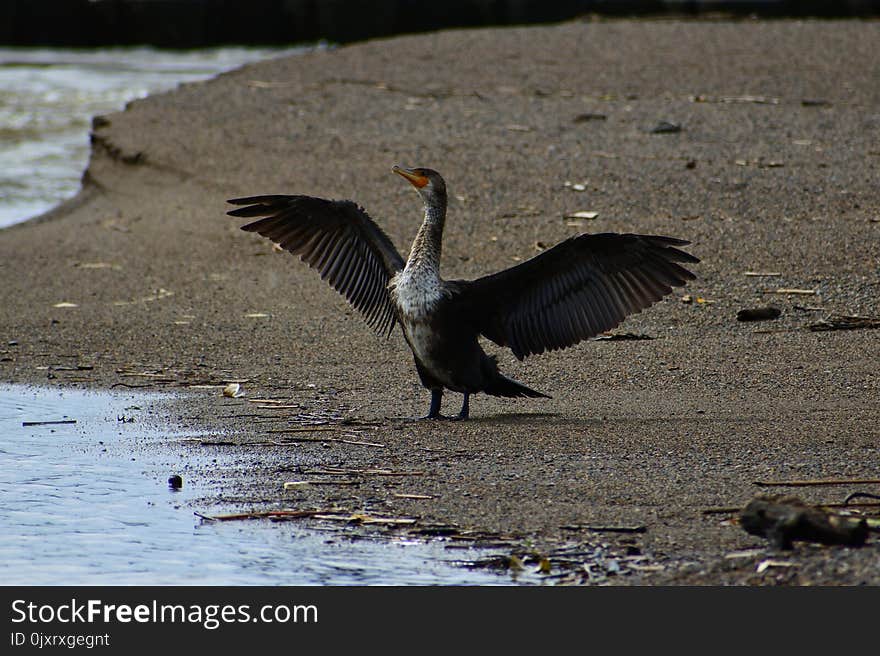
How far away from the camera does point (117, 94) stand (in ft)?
78.5

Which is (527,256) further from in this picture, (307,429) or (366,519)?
(366,519)

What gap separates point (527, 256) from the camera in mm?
11133

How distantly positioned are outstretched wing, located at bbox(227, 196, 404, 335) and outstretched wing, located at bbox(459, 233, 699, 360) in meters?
0.77

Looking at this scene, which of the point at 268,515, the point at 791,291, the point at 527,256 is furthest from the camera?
the point at 527,256

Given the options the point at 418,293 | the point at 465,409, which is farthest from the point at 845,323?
the point at 418,293

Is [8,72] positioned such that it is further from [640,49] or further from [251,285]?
[251,285]

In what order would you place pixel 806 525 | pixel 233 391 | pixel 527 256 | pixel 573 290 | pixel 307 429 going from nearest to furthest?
pixel 806 525, pixel 307 429, pixel 573 290, pixel 233 391, pixel 527 256

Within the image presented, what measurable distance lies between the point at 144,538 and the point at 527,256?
6025 mm

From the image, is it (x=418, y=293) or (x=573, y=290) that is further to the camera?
(x=573, y=290)

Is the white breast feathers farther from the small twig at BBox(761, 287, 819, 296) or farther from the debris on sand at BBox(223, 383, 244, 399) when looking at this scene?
the small twig at BBox(761, 287, 819, 296)

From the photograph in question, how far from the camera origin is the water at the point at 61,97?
1735 cm

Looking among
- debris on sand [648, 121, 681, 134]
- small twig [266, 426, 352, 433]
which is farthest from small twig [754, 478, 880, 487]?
debris on sand [648, 121, 681, 134]

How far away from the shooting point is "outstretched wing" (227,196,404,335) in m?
7.94
